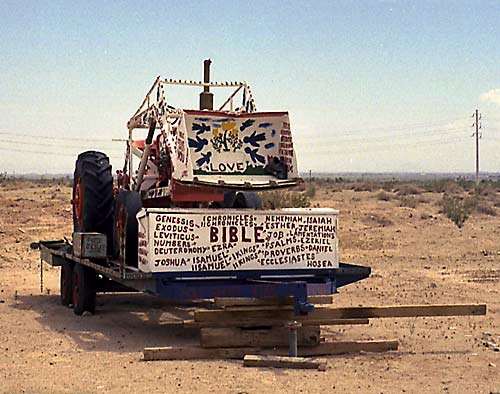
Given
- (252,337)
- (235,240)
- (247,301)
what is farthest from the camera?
(247,301)

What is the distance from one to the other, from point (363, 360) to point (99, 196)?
4.78m

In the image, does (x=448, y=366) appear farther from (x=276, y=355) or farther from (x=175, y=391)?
(x=175, y=391)

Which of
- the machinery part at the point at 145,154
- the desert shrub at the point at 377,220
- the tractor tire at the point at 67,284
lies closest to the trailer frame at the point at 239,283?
the machinery part at the point at 145,154

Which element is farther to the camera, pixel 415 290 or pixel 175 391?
pixel 415 290

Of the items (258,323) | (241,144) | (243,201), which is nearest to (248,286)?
(258,323)

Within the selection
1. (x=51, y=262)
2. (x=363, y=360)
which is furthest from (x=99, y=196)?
(x=363, y=360)

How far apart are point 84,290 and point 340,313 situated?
13.3 feet

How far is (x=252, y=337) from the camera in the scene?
10.1m

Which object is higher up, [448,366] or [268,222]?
[268,222]

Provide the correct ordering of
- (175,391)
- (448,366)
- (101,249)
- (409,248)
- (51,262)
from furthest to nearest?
(409,248)
(51,262)
(101,249)
(448,366)
(175,391)

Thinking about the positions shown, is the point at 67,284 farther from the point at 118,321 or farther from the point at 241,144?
the point at 241,144

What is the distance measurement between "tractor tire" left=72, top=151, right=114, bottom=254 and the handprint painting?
281 cm

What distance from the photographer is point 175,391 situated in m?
8.19

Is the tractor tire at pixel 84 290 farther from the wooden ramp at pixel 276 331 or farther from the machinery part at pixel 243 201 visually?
the wooden ramp at pixel 276 331
